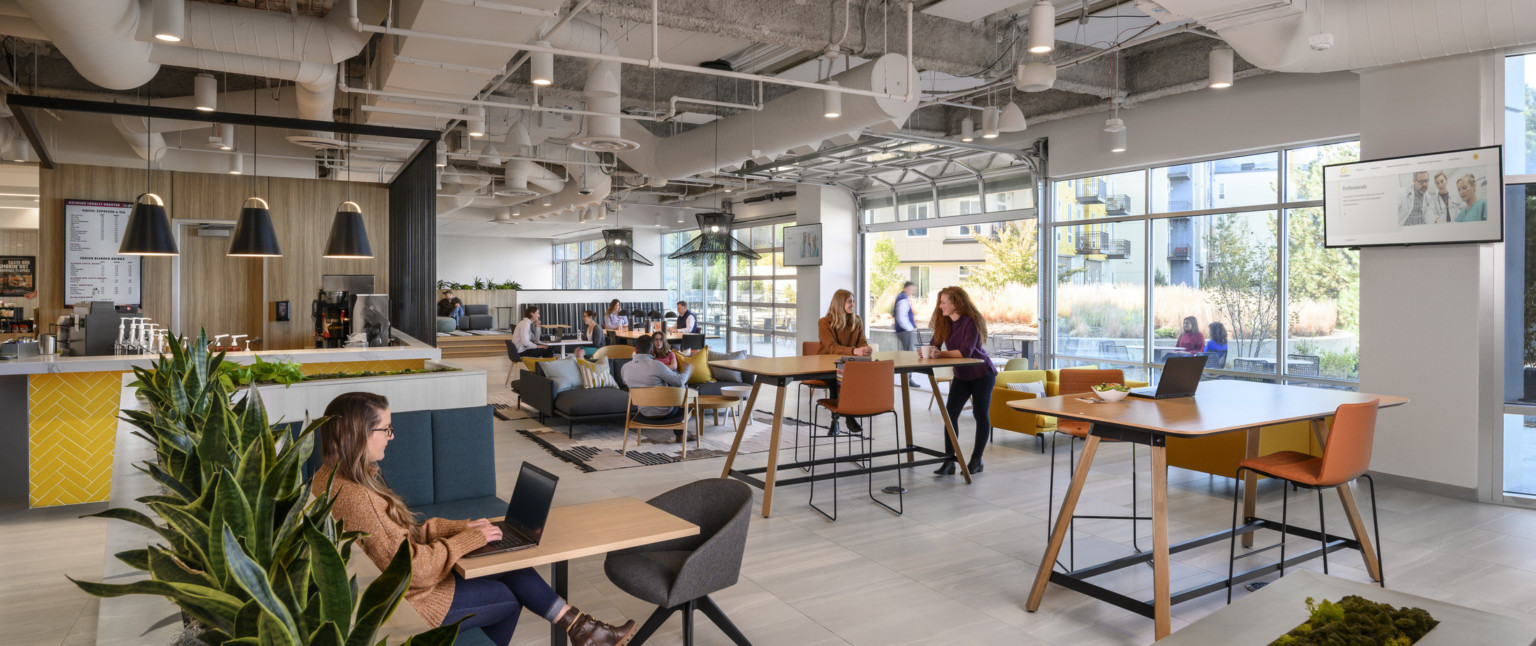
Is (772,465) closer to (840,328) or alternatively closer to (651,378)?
(840,328)

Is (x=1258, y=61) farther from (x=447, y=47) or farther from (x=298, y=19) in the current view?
(x=298, y=19)

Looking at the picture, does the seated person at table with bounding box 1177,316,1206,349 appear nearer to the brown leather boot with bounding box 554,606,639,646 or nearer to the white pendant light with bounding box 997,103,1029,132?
the white pendant light with bounding box 997,103,1029,132

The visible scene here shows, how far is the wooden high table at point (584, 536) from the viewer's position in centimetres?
249

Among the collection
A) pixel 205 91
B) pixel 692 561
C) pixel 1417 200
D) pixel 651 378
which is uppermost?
pixel 205 91

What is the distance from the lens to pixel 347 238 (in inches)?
262

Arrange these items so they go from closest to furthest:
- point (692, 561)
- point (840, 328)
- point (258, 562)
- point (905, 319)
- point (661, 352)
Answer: point (258, 562) < point (692, 561) < point (840, 328) < point (661, 352) < point (905, 319)

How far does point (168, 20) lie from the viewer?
4.77 metres

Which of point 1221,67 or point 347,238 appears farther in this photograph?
point 347,238

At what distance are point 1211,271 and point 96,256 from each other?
1149cm

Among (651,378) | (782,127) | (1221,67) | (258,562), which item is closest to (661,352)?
(651,378)

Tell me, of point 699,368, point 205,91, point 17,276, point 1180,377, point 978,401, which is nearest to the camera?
point 1180,377

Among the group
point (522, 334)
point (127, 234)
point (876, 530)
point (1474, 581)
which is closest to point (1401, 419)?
point (1474, 581)

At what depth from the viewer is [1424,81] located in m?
6.15

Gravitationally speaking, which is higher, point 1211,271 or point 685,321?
point 1211,271
